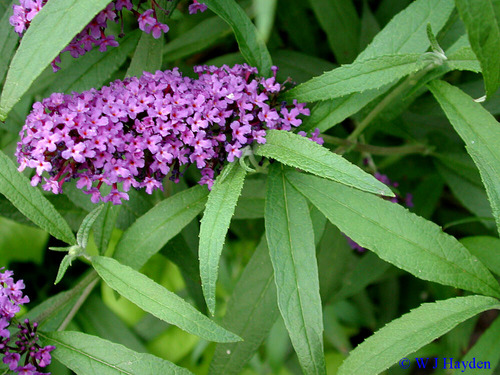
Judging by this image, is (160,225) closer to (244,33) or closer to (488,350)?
(244,33)

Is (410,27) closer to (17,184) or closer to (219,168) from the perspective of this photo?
(219,168)

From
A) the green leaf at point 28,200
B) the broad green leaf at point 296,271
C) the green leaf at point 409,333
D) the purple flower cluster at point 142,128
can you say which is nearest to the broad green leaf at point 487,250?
the green leaf at point 409,333

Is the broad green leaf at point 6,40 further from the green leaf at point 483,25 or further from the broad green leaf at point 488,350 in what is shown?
the broad green leaf at point 488,350

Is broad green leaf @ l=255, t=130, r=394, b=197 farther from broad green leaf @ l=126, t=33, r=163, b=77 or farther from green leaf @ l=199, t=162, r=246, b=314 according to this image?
broad green leaf @ l=126, t=33, r=163, b=77

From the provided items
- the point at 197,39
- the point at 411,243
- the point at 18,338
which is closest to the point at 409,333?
the point at 411,243

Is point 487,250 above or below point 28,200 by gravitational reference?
above

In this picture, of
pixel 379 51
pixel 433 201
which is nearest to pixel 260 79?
pixel 379 51
